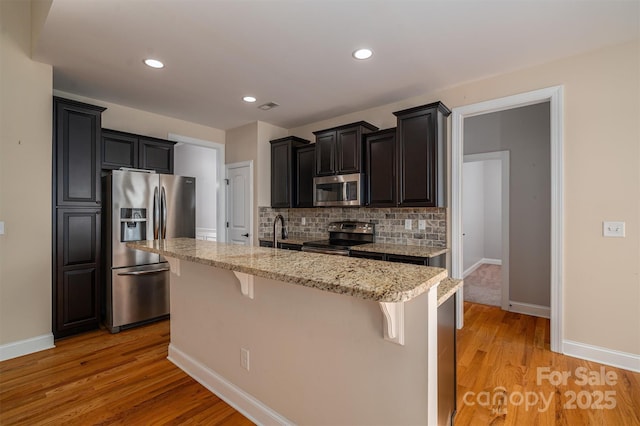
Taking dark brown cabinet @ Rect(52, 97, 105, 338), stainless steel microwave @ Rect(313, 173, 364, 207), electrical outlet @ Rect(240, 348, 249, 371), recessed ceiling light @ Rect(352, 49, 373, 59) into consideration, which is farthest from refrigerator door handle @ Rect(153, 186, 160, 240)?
recessed ceiling light @ Rect(352, 49, 373, 59)

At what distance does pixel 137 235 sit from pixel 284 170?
2086 millimetres

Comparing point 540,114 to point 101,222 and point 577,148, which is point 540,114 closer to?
point 577,148

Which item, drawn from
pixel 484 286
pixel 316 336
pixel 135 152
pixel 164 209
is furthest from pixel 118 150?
pixel 484 286

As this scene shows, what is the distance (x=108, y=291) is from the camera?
330cm

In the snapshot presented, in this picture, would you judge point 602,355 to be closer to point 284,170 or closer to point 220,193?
point 284,170

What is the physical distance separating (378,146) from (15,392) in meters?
3.83

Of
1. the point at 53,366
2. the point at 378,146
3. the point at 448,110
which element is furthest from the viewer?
the point at 378,146

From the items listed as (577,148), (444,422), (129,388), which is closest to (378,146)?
(577,148)

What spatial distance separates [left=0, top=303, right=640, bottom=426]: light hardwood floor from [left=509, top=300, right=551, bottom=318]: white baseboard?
87 cm

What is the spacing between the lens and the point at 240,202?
484 cm

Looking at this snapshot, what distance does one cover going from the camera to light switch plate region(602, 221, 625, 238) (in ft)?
8.11

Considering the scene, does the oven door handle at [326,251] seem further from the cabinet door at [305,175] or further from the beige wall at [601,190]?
the beige wall at [601,190]

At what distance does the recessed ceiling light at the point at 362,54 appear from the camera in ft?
8.34

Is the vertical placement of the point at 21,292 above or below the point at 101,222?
below
